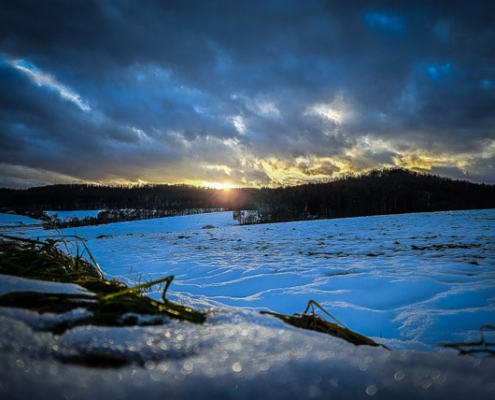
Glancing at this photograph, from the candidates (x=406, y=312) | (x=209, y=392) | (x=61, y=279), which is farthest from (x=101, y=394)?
(x=406, y=312)

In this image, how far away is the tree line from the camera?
132ft

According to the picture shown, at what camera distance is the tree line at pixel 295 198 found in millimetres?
40219

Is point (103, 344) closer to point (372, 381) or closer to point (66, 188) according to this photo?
point (372, 381)

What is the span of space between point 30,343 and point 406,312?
2.96 metres

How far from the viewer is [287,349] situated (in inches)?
29.6

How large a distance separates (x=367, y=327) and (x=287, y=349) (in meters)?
2.01

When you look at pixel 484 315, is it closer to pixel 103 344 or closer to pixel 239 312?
pixel 239 312

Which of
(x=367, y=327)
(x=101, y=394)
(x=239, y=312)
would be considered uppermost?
(x=101, y=394)

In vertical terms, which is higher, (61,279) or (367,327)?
(61,279)

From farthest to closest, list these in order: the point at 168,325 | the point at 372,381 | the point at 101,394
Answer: the point at 168,325 < the point at 372,381 < the point at 101,394

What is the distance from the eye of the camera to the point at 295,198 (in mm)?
52188

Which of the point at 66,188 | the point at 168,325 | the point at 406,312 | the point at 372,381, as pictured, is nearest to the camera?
the point at 372,381

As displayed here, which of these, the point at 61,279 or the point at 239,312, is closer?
the point at 239,312

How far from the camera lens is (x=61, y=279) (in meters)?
1.33
